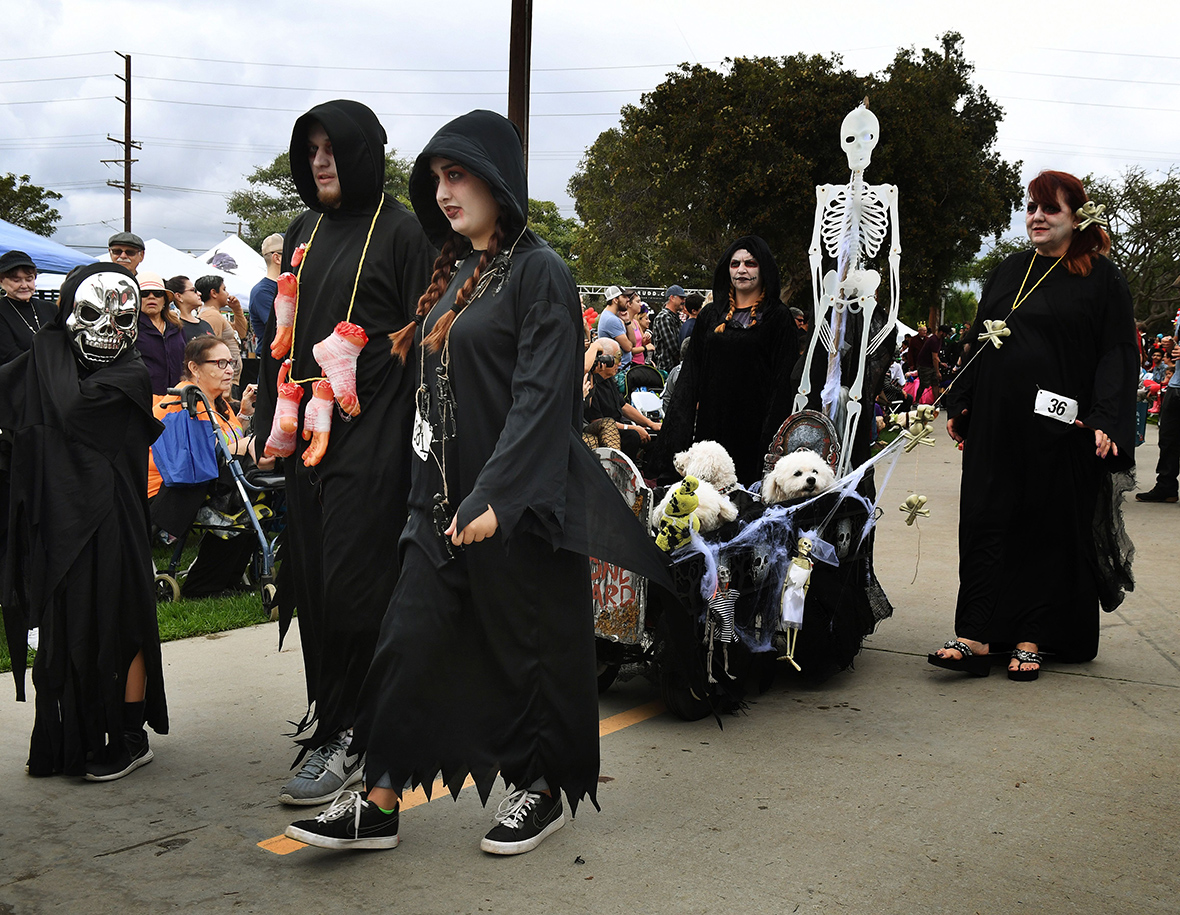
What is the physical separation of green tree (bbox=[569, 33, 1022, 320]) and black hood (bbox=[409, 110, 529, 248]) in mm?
26577

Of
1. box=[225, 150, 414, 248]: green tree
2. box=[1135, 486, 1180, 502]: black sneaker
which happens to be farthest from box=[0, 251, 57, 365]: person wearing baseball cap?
box=[225, 150, 414, 248]: green tree

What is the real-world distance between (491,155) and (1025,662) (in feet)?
11.6

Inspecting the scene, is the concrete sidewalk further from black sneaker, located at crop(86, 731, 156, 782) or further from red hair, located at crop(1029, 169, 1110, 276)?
red hair, located at crop(1029, 169, 1110, 276)

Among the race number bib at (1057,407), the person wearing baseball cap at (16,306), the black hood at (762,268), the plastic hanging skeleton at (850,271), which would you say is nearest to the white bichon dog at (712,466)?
the plastic hanging skeleton at (850,271)

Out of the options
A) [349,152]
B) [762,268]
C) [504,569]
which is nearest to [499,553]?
[504,569]

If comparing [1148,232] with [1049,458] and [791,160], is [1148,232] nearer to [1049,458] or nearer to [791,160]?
[791,160]

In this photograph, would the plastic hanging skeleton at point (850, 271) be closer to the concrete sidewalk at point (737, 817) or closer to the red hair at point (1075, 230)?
the red hair at point (1075, 230)

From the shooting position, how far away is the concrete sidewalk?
3.01 metres

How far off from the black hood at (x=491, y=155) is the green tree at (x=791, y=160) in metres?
26.6

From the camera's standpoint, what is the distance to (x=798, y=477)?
4.77m

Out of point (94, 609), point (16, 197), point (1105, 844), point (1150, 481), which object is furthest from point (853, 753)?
point (16, 197)

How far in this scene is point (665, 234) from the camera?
3522 cm

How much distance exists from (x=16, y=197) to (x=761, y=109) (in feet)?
74.5

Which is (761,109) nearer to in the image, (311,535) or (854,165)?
(854,165)
